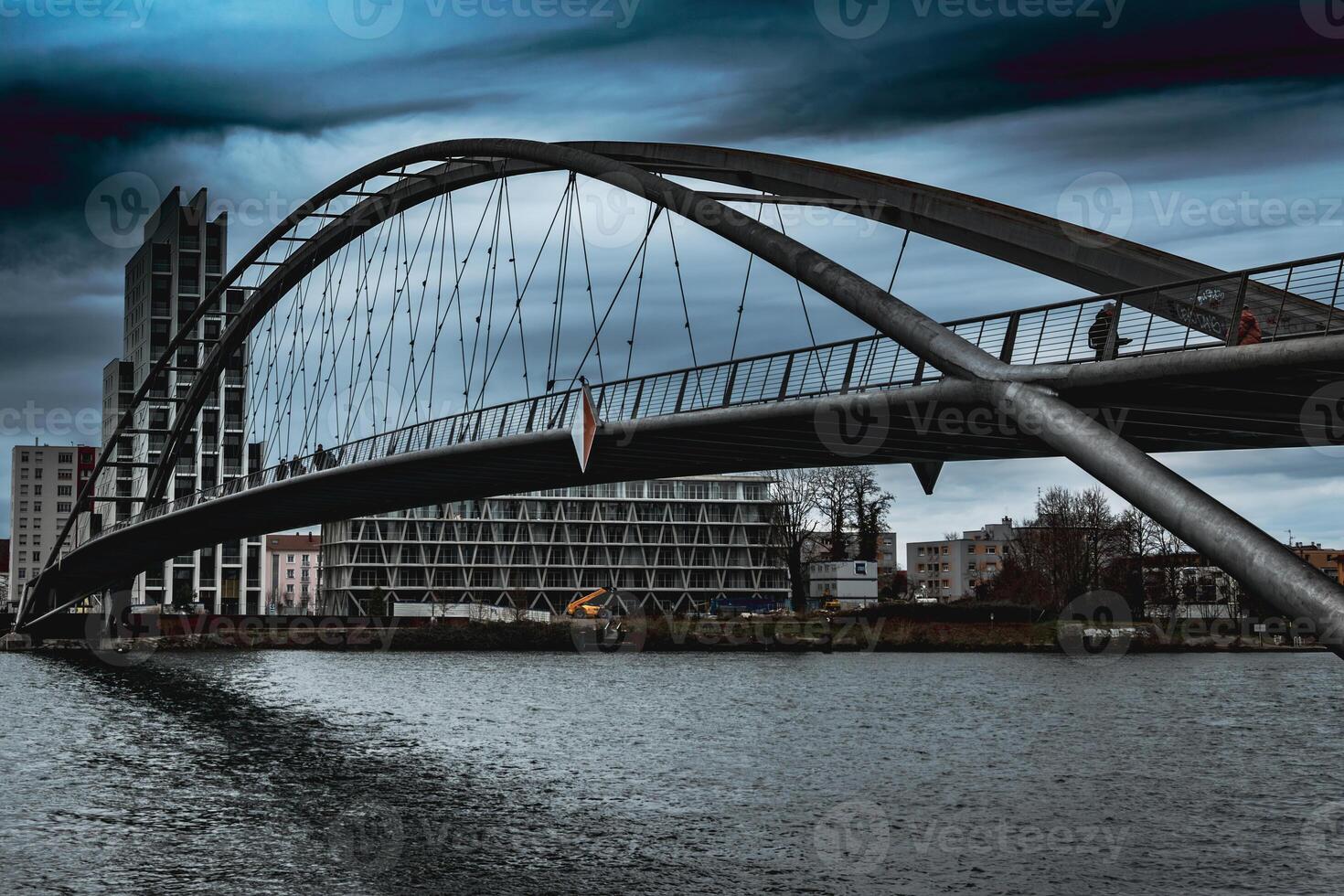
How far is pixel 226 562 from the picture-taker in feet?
354

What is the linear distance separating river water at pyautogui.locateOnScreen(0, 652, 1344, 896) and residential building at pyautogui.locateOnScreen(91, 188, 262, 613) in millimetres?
57787

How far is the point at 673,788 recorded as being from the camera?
83.7ft

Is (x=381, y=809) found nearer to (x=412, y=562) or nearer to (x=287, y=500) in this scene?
(x=287, y=500)

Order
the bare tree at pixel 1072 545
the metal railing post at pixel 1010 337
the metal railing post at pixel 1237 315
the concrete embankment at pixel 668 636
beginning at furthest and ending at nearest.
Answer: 1. the bare tree at pixel 1072 545
2. the concrete embankment at pixel 668 636
3. the metal railing post at pixel 1010 337
4. the metal railing post at pixel 1237 315

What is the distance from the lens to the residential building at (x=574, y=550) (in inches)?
4439

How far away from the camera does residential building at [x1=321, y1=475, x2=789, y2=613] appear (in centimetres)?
11275

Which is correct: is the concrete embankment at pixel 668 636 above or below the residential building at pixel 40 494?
below

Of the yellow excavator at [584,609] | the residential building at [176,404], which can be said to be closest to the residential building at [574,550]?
the residential building at [176,404]

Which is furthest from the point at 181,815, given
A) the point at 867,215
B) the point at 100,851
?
the point at 867,215

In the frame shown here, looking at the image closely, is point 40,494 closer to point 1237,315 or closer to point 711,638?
point 711,638

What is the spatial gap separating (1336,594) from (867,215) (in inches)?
454

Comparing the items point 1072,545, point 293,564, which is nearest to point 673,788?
point 1072,545

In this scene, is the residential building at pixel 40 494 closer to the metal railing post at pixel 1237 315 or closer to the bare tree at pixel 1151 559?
the bare tree at pixel 1151 559

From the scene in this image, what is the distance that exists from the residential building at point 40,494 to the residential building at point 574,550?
73498mm
